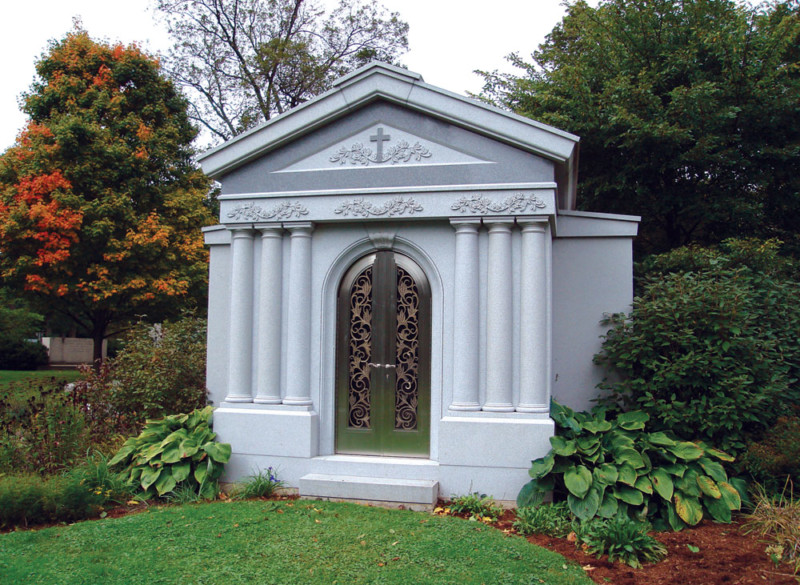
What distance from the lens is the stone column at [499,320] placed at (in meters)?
A: 6.96

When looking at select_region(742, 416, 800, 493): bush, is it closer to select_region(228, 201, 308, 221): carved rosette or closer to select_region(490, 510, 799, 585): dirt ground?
select_region(490, 510, 799, 585): dirt ground

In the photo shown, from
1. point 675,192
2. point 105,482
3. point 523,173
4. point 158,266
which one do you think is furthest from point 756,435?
point 158,266

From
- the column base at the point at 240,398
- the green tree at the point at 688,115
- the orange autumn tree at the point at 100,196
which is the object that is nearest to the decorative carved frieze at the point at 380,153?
the column base at the point at 240,398

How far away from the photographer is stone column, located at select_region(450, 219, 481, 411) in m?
7.04

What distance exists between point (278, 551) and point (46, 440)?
13.5ft

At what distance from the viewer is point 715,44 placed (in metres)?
12.8

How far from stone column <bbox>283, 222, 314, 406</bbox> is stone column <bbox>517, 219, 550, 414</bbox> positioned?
8.25 feet

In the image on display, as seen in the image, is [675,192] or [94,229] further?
→ [94,229]

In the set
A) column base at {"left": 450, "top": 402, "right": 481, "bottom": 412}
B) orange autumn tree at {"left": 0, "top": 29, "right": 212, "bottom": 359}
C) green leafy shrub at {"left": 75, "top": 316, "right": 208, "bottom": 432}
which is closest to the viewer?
column base at {"left": 450, "top": 402, "right": 481, "bottom": 412}

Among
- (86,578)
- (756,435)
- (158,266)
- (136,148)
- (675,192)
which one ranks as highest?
(136,148)

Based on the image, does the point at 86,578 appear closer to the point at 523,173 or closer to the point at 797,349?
the point at 523,173

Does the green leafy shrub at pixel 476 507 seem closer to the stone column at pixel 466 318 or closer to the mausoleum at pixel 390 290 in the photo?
the mausoleum at pixel 390 290

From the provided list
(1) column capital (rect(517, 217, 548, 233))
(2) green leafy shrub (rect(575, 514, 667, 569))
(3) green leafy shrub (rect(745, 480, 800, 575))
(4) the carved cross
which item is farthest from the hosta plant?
(3) green leafy shrub (rect(745, 480, 800, 575))

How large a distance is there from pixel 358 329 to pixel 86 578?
3.81 m
